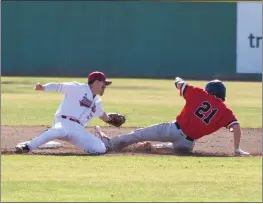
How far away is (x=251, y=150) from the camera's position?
12.6 metres

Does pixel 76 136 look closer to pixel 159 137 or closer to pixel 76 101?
pixel 76 101

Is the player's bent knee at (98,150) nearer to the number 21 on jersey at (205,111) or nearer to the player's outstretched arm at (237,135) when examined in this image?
the number 21 on jersey at (205,111)

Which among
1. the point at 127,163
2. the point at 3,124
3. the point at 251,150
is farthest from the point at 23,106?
the point at 127,163

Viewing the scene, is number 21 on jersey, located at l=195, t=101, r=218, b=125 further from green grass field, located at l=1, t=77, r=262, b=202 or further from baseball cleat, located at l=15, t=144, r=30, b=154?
baseball cleat, located at l=15, t=144, r=30, b=154

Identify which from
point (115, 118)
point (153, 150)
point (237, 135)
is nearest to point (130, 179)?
point (237, 135)

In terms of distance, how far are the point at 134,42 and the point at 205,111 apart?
26.6 meters

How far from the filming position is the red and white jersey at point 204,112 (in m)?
11.8

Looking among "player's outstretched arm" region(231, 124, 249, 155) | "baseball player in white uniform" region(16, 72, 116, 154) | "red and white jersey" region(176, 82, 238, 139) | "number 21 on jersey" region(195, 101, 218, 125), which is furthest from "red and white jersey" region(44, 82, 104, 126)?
"player's outstretched arm" region(231, 124, 249, 155)

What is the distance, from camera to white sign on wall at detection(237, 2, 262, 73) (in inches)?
1479

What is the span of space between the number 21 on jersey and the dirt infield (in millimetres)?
478

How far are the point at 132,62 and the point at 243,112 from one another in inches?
749

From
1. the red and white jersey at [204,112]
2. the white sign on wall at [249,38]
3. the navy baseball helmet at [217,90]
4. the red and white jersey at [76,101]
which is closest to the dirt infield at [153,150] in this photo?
the red and white jersey at [204,112]

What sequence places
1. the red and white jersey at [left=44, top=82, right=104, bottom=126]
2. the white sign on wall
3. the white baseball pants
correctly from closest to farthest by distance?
the white baseball pants
the red and white jersey at [left=44, top=82, right=104, bottom=126]
the white sign on wall

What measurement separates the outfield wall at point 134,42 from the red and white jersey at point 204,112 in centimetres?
2612
